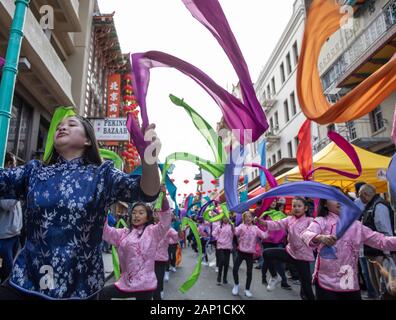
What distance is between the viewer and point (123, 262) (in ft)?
12.9

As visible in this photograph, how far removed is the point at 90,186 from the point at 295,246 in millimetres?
4732

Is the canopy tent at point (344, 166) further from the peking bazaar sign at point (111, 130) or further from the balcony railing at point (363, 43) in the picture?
the balcony railing at point (363, 43)

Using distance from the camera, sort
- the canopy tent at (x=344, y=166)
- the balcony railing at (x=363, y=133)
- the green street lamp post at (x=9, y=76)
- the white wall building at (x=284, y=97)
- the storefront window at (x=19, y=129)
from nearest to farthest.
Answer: the green street lamp post at (x=9, y=76)
the canopy tent at (x=344, y=166)
the storefront window at (x=19, y=129)
the balcony railing at (x=363, y=133)
the white wall building at (x=284, y=97)

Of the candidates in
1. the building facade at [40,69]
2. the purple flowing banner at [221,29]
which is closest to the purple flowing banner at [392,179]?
the purple flowing banner at [221,29]

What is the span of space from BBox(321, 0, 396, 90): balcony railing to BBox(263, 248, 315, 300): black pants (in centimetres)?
958

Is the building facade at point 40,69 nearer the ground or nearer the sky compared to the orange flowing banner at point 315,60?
nearer the sky

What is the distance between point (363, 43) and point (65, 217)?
47.7 feet

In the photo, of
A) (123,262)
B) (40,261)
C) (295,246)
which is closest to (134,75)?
(40,261)

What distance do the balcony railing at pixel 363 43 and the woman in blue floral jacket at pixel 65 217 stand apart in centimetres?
1250

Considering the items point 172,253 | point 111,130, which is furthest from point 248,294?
point 111,130

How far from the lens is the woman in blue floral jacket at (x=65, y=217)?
1556mm

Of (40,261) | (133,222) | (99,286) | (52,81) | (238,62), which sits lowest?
A: (99,286)

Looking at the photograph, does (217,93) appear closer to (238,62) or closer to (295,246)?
(238,62)

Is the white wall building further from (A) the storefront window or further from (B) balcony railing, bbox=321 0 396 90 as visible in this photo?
(A) the storefront window
